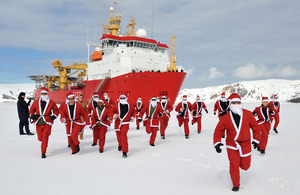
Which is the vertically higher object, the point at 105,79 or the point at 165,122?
the point at 105,79

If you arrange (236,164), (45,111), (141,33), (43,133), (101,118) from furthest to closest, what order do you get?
(141,33), (101,118), (45,111), (43,133), (236,164)

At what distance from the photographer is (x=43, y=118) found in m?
6.50

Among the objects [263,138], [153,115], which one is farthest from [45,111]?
[263,138]

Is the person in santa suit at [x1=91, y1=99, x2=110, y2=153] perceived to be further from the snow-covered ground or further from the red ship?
the red ship

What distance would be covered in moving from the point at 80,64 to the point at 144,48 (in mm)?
19219

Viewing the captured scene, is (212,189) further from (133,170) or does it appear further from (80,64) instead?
(80,64)

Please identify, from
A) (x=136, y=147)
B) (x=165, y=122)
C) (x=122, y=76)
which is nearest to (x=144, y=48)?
(x=122, y=76)

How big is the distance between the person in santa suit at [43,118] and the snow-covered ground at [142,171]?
0.54m

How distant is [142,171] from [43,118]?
130 inches

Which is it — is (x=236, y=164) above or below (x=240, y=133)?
below

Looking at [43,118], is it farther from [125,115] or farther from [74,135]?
[125,115]

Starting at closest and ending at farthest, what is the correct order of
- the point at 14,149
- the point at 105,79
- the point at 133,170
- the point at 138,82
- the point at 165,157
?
1. the point at 133,170
2. the point at 165,157
3. the point at 14,149
4. the point at 138,82
5. the point at 105,79

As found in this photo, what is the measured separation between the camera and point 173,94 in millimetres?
23938

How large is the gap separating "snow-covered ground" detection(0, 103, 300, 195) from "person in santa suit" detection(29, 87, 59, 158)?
0.54 m
